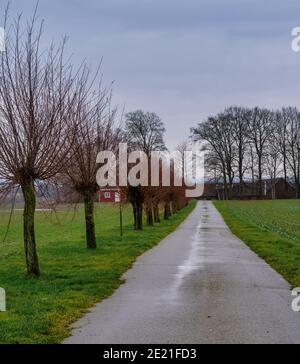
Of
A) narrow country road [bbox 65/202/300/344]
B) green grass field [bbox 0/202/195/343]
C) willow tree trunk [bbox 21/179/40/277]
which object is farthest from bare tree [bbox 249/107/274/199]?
willow tree trunk [bbox 21/179/40/277]

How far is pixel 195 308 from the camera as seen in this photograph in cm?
933

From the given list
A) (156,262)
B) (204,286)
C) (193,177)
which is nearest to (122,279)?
(204,286)

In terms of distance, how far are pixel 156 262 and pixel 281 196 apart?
327 feet

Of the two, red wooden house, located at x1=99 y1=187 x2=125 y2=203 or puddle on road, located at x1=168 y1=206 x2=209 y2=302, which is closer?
puddle on road, located at x1=168 y1=206 x2=209 y2=302

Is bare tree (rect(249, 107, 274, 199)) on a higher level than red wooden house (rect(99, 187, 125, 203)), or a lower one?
higher

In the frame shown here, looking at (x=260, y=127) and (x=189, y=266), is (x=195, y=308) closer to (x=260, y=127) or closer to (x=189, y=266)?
(x=189, y=266)

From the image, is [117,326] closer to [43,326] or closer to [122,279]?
[43,326]

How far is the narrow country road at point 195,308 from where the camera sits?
24.3ft

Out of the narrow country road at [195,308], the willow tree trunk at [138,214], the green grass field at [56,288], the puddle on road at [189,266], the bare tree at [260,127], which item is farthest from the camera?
the bare tree at [260,127]

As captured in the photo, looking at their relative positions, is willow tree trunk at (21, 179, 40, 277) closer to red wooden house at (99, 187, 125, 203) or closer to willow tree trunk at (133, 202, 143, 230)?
red wooden house at (99, 187, 125, 203)

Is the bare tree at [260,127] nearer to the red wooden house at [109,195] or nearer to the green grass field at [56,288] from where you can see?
the red wooden house at [109,195]

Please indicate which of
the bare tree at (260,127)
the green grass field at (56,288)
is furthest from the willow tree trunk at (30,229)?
the bare tree at (260,127)

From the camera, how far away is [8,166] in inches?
502

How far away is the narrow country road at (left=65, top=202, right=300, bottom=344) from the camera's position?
742 centimetres
